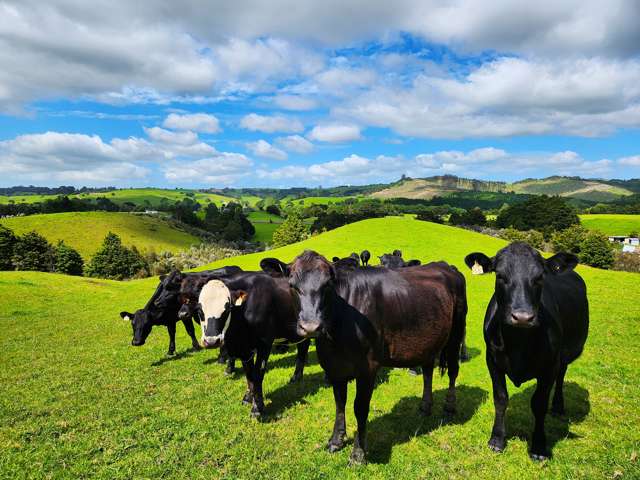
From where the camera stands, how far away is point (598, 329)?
15.2m

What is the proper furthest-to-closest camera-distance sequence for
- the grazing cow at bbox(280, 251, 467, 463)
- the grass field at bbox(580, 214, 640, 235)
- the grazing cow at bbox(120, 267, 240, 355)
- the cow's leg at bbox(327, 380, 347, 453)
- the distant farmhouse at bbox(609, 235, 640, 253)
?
1. the grass field at bbox(580, 214, 640, 235)
2. the distant farmhouse at bbox(609, 235, 640, 253)
3. the grazing cow at bbox(120, 267, 240, 355)
4. the cow's leg at bbox(327, 380, 347, 453)
5. the grazing cow at bbox(280, 251, 467, 463)

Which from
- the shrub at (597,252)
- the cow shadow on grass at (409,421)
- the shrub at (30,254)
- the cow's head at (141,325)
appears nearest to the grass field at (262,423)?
the cow shadow on grass at (409,421)

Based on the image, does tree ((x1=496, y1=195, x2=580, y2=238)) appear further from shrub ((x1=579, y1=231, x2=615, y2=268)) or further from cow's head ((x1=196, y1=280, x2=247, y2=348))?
cow's head ((x1=196, y1=280, x2=247, y2=348))

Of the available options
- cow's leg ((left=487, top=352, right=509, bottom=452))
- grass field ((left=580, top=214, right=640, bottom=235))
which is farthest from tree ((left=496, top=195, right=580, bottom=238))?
cow's leg ((left=487, top=352, right=509, bottom=452))

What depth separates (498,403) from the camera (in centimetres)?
625

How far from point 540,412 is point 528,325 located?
2.06m

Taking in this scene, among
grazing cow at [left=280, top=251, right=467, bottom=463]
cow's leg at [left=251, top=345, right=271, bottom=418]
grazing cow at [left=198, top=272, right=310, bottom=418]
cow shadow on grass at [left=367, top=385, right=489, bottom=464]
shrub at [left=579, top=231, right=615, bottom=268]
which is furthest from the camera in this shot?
shrub at [left=579, top=231, right=615, bottom=268]

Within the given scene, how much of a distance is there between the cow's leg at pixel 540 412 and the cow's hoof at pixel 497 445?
44 cm

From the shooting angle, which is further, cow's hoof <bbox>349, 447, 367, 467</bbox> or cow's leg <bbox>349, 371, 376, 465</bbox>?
cow's hoof <bbox>349, 447, 367, 467</bbox>

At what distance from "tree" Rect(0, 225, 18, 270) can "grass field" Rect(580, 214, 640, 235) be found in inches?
5348

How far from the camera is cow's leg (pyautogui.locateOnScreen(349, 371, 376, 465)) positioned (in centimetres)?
591

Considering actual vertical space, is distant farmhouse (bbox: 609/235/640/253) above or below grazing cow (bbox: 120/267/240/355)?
below

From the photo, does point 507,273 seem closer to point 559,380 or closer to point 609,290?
point 559,380

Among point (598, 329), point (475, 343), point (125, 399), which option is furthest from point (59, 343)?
point (598, 329)
